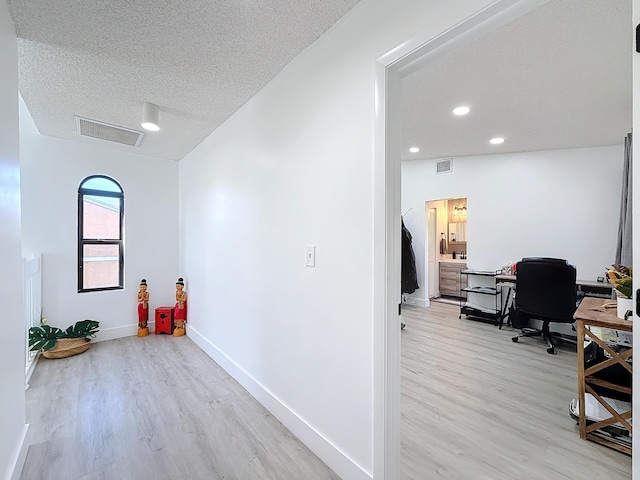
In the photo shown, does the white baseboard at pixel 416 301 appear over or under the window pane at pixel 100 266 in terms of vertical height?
under

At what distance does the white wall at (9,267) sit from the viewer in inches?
55.9

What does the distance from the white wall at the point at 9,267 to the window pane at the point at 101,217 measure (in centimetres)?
239

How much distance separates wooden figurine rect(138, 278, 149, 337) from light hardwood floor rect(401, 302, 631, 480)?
11.0ft

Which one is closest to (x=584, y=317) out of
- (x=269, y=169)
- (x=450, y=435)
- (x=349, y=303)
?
(x=450, y=435)

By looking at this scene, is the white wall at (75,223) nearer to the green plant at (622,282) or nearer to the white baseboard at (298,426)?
the white baseboard at (298,426)

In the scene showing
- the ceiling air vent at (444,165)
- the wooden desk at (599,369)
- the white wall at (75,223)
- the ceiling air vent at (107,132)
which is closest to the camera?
the wooden desk at (599,369)

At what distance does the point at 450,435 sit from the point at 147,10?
3.04 m

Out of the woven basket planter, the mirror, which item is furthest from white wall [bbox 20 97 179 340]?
the mirror

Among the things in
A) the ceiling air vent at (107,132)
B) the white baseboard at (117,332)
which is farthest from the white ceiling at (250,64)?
the white baseboard at (117,332)

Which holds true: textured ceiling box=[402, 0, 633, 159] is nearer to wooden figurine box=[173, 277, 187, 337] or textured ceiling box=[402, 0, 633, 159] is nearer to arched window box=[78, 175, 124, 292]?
wooden figurine box=[173, 277, 187, 337]

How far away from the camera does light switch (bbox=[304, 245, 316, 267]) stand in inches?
71.9

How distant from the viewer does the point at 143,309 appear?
4004 mm

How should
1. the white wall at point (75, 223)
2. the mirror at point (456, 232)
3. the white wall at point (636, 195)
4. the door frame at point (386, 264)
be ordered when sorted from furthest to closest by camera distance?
the mirror at point (456, 232)
the white wall at point (75, 223)
the door frame at point (386, 264)
the white wall at point (636, 195)

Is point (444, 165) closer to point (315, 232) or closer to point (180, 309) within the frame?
point (315, 232)
